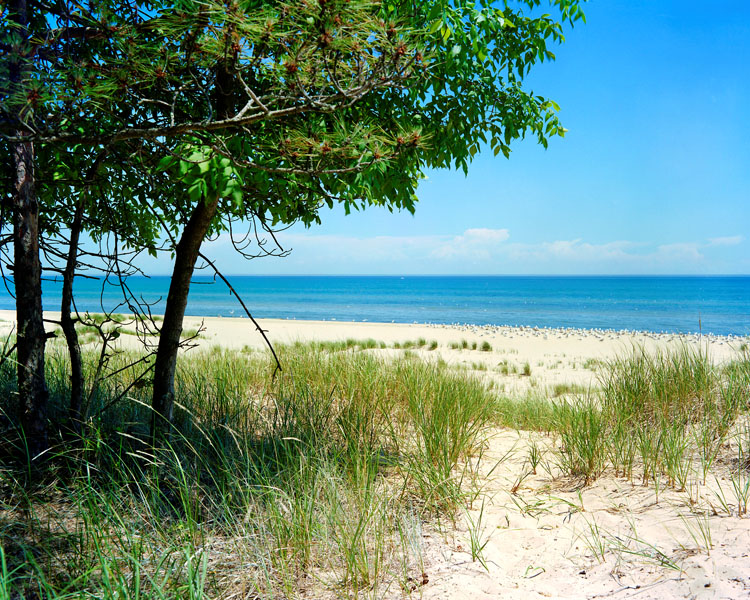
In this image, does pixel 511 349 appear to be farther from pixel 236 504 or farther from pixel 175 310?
pixel 236 504

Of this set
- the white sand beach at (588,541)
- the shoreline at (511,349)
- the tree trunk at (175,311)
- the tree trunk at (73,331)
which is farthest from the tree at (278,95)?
the shoreline at (511,349)

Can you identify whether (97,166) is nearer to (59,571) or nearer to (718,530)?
(59,571)

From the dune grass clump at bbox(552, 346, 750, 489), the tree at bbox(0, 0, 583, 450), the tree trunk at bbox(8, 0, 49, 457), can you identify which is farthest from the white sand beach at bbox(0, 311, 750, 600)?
the tree trunk at bbox(8, 0, 49, 457)

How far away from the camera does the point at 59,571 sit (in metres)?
2.42

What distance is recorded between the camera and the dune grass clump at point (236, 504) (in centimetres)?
235

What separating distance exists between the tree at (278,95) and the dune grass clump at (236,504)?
79 cm

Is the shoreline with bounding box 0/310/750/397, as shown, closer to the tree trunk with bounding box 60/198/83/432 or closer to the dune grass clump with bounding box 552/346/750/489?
the dune grass clump with bounding box 552/346/750/489

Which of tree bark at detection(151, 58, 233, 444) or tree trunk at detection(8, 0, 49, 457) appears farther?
tree bark at detection(151, 58, 233, 444)

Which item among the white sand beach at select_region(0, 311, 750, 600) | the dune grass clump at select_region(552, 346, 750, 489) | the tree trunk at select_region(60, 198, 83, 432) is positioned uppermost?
the tree trunk at select_region(60, 198, 83, 432)

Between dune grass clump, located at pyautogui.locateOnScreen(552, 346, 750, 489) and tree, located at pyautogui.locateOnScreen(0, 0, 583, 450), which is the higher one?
tree, located at pyautogui.locateOnScreen(0, 0, 583, 450)

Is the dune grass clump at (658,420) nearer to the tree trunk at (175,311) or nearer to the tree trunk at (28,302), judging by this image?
the tree trunk at (175,311)

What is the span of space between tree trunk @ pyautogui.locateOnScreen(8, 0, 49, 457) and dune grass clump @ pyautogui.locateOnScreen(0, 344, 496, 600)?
0.27m

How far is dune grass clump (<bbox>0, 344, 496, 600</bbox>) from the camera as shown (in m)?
2.35

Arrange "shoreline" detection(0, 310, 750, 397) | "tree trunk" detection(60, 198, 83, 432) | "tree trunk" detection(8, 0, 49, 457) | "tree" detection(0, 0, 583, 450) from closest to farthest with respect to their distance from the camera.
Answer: "tree" detection(0, 0, 583, 450), "tree trunk" detection(8, 0, 49, 457), "tree trunk" detection(60, 198, 83, 432), "shoreline" detection(0, 310, 750, 397)
